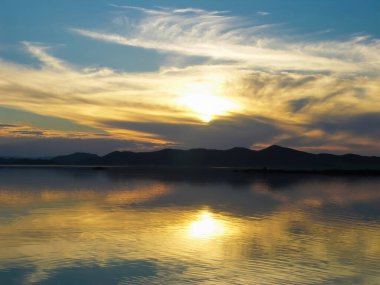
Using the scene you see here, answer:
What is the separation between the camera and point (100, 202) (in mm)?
35781

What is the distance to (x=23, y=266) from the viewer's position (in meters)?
15.0

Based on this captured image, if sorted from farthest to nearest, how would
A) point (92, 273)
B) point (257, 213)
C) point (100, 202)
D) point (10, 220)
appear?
point (100, 202) → point (257, 213) → point (10, 220) → point (92, 273)

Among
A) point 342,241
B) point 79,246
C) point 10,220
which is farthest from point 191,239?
point 10,220

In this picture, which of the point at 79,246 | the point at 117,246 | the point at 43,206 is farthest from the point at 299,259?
the point at 43,206

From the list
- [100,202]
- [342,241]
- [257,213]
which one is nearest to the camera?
[342,241]

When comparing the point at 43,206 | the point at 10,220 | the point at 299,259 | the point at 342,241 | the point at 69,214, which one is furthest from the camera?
the point at 43,206

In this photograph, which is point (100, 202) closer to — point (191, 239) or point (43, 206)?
point (43, 206)

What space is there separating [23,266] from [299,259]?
9219mm

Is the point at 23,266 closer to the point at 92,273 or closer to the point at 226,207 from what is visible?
the point at 92,273

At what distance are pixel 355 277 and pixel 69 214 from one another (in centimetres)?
1833

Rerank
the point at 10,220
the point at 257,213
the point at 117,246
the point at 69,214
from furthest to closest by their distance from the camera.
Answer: the point at 257,213, the point at 69,214, the point at 10,220, the point at 117,246

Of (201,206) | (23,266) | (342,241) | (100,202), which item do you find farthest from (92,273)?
(100,202)

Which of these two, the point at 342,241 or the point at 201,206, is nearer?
the point at 342,241

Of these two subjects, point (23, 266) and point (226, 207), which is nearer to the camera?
point (23, 266)
